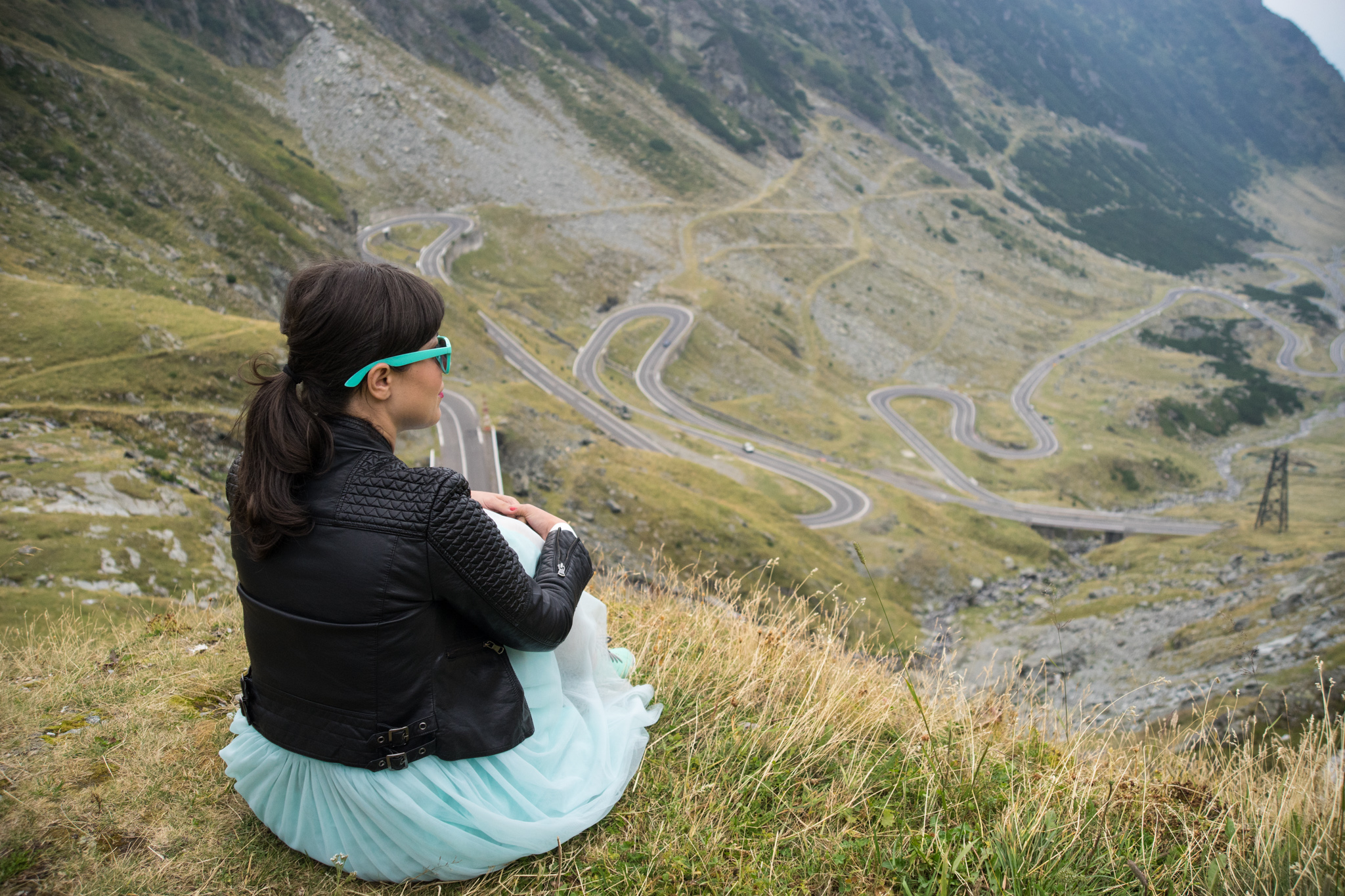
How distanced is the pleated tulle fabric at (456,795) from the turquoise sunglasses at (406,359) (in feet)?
2.93

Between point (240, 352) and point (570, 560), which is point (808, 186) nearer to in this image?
point (240, 352)

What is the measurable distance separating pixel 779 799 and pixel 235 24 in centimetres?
11340

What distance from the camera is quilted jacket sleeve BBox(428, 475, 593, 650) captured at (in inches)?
106

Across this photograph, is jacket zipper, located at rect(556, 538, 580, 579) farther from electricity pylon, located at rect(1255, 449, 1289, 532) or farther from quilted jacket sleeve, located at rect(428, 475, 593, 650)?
electricity pylon, located at rect(1255, 449, 1289, 532)

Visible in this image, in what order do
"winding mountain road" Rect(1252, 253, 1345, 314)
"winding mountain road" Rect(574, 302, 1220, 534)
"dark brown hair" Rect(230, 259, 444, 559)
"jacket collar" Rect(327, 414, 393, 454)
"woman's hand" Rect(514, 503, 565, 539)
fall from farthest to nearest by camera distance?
"winding mountain road" Rect(1252, 253, 1345, 314)
"winding mountain road" Rect(574, 302, 1220, 534)
"woman's hand" Rect(514, 503, 565, 539)
"jacket collar" Rect(327, 414, 393, 454)
"dark brown hair" Rect(230, 259, 444, 559)

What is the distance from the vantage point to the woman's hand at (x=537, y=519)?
146 inches

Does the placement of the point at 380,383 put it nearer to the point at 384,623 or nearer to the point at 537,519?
the point at 384,623

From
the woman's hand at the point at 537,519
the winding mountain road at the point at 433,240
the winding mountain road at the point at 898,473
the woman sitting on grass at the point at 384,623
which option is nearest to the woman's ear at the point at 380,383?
the woman sitting on grass at the point at 384,623

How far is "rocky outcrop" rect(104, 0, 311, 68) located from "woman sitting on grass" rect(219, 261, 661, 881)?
101m

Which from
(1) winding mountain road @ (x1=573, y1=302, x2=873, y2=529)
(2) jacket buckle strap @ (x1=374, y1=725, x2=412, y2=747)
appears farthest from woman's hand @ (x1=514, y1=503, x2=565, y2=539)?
(1) winding mountain road @ (x1=573, y1=302, x2=873, y2=529)

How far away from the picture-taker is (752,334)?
83.7 meters

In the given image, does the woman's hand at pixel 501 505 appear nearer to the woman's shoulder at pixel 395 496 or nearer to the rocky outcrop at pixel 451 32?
the woman's shoulder at pixel 395 496

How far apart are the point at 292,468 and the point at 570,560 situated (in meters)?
1.33

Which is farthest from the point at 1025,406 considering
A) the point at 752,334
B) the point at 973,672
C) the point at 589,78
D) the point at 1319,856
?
the point at 1319,856
